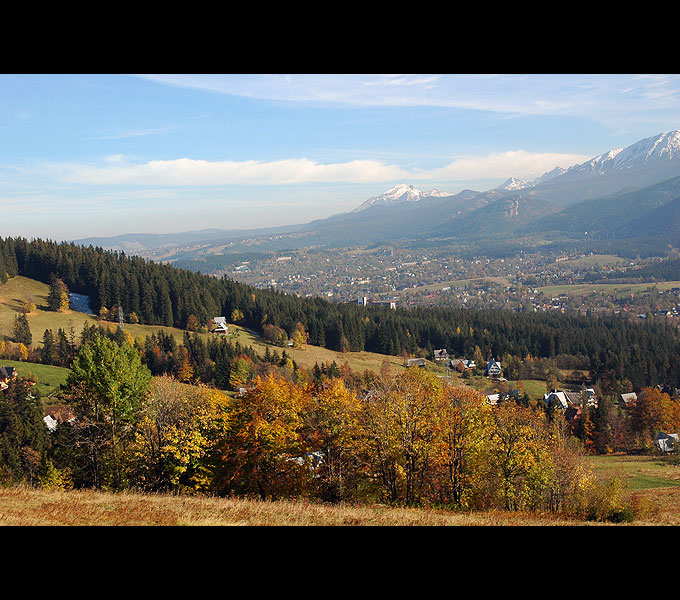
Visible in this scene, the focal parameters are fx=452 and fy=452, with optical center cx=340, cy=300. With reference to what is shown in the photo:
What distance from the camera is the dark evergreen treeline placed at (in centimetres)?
9725

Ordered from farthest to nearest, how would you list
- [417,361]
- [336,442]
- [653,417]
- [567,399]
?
1. [417,361]
2. [567,399]
3. [653,417]
4. [336,442]

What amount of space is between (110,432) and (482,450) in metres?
20.9

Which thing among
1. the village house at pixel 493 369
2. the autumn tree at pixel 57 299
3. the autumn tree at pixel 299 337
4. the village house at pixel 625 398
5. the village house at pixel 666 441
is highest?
the autumn tree at pixel 57 299

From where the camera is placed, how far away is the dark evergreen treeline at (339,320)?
9725 cm

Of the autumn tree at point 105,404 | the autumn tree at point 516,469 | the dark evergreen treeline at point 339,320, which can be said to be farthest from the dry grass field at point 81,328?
the autumn tree at point 516,469

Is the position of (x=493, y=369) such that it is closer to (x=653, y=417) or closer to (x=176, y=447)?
(x=653, y=417)

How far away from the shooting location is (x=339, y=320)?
108 m

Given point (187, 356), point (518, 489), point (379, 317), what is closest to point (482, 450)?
point (518, 489)

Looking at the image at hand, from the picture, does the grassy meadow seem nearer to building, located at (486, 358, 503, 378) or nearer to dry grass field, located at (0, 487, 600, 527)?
dry grass field, located at (0, 487, 600, 527)

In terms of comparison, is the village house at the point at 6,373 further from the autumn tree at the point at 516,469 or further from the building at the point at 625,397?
the building at the point at 625,397

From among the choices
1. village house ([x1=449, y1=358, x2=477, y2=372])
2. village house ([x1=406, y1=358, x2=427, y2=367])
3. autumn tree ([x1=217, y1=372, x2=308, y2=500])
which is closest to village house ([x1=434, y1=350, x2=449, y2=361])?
village house ([x1=449, y1=358, x2=477, y2=372])

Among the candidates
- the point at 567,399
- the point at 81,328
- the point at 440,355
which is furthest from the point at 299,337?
the point at 567,399
